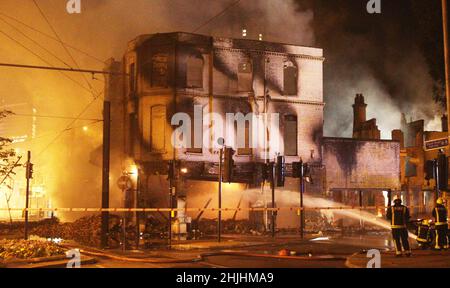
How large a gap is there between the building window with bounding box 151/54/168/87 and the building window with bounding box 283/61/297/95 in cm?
Result: 796

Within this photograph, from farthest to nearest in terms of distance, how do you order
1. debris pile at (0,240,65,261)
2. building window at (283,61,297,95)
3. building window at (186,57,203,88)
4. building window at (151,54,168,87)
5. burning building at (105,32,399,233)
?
1. building window at (283,61,297,95)
2. building window at (186,57,203,88)
3. building window at (151,54,168,87)
4. burning building at (105,32,399,233)
5. debris pile at (0,240,65,261)

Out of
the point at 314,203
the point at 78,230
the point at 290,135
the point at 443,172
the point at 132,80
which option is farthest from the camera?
the point at 290,135

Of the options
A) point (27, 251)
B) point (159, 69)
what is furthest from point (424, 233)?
point (159, 69)

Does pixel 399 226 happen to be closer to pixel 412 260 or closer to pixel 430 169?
pixel 412 260

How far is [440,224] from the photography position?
49.2 feet

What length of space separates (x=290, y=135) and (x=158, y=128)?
8766mm

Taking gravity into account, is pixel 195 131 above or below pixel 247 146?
above

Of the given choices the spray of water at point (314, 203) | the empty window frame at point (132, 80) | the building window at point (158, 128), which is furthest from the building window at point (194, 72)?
the spray of water at point (314, 203)

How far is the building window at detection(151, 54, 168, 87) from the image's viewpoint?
3109 centimetres

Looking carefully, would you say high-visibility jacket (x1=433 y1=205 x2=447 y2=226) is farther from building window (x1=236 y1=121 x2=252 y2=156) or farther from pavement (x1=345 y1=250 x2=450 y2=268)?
building window (x1=236 y1=121 x2=252 y2=156)

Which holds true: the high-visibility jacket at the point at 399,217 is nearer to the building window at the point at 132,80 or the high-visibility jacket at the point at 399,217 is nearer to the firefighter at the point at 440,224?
the firefighter at the point at 440,224

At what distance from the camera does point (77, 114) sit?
4362 centimetres

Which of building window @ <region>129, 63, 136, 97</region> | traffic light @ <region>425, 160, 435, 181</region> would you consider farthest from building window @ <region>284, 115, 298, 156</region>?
traffic light @ <region>425, 160, 435, 181</region>

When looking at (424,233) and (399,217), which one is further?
(424,233)
